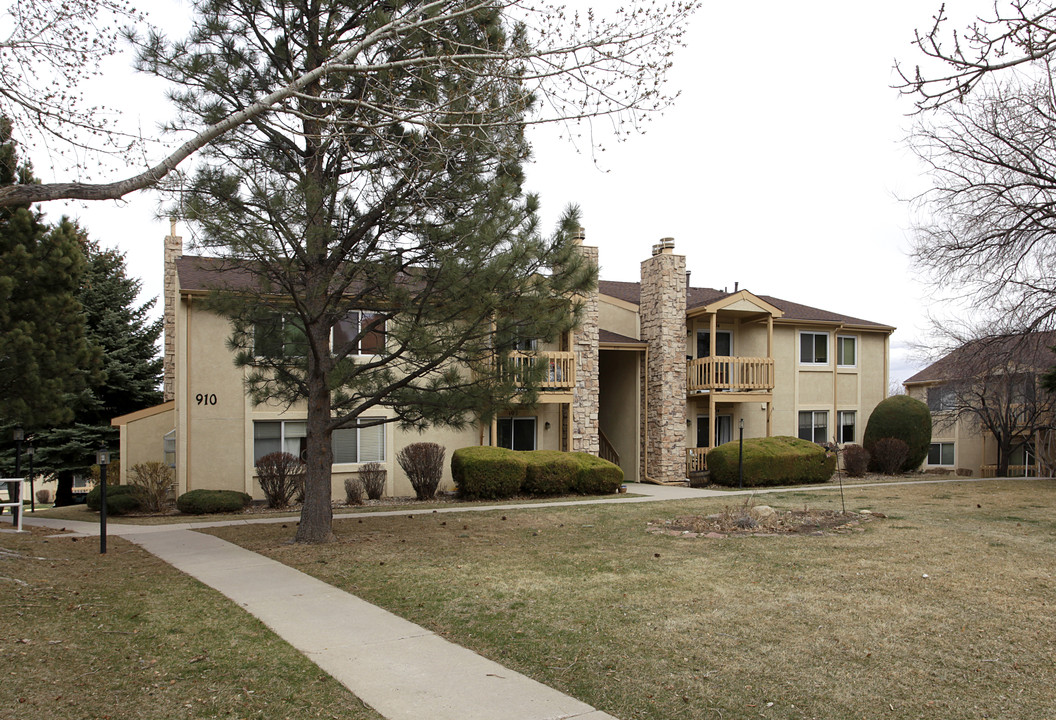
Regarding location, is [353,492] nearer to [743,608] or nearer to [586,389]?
[586,389]

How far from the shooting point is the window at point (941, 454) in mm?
34641

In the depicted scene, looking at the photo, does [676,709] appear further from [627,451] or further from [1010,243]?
[627,451]

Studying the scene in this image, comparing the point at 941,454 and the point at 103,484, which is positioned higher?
the point at 103,484

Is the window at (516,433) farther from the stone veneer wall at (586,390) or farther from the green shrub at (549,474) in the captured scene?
the green shrub at (549,474)

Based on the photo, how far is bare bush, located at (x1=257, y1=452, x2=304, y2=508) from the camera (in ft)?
53.9

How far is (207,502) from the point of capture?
15.5 metres

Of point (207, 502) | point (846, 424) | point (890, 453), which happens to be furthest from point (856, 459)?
point (207, 502)

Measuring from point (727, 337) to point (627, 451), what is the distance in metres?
5.18

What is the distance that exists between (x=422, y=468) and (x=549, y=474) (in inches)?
116

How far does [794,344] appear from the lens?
81.9 ft

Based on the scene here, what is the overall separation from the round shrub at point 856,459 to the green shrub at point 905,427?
131 cm

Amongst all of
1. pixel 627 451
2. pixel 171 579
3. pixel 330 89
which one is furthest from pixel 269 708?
pixel 627 451

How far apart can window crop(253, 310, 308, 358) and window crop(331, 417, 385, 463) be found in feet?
22.5

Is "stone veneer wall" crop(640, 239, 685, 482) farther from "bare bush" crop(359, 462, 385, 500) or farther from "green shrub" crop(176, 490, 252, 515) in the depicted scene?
"green shrub" crop(176, 490, 252, 515)
